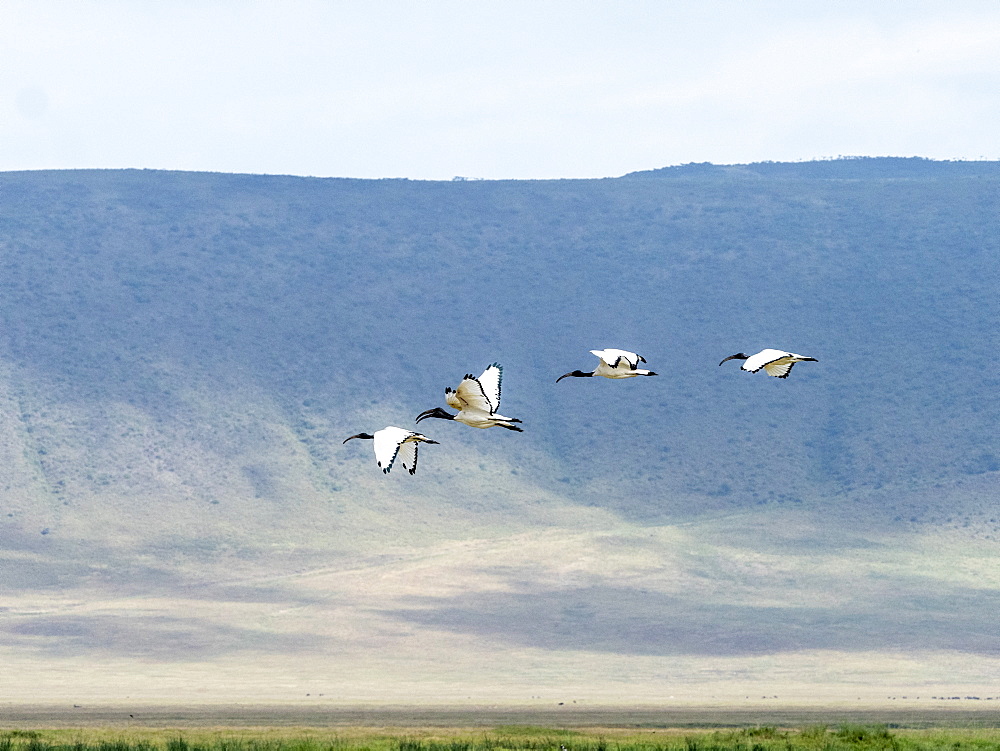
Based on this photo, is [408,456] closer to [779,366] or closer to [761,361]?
[761,361]

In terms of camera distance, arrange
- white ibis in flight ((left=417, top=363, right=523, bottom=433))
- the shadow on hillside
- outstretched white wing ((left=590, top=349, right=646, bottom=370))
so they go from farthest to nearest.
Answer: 1. the shadow on hillside
2. outstretched white wing ((left=590, top=349, right=646, bottom=370))
3. white ibis in flight ((left=417, top=363, right=523, bottom=433))

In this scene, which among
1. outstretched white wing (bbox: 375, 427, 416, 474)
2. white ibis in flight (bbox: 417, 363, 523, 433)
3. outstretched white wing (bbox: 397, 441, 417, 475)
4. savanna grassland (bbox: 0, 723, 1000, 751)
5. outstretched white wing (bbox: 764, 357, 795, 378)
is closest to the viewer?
outstretched white wing (bbox: 375, 427, 416, 474)

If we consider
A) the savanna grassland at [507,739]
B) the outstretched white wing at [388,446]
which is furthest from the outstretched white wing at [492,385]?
the savanna grassland at [507,739]

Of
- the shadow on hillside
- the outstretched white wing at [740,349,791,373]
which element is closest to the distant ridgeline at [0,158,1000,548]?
the shadow on hillside

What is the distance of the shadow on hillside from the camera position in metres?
102

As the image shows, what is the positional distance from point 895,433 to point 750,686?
155 feet

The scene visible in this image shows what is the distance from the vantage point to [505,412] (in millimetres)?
134375

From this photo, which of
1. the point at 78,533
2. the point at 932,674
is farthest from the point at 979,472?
the point at 78,533

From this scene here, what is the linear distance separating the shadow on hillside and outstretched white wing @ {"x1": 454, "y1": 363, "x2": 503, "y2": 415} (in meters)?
72.6

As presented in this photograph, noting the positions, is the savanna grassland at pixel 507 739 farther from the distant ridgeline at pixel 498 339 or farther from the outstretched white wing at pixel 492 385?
the distant ridgeline at pixel 498 339

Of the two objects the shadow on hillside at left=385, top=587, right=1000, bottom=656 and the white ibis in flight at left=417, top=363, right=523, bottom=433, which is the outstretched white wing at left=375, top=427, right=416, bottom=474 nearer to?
the white ibis in flight at left=417, top=363, right=523, bottom=433

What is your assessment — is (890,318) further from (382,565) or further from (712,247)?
(382,565)

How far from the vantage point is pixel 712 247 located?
16538 centimetres

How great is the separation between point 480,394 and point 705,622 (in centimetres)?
7873
